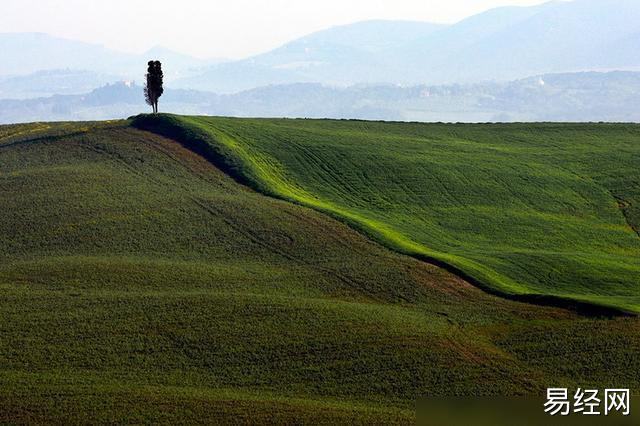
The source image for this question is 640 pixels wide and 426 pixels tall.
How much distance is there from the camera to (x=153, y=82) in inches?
4129

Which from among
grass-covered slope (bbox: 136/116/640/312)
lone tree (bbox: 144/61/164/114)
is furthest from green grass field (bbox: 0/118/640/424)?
lone tree (bbox: 144/61/164/114)

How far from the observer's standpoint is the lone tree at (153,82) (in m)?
104

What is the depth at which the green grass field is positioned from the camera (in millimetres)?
39000

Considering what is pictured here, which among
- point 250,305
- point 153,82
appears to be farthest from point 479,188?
point 153,82

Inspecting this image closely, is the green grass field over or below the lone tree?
below

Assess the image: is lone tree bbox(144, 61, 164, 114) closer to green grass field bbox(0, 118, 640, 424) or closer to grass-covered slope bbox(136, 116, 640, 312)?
grass-covered slope bbox(136, 116, 640, 312)

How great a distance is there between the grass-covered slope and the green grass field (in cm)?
60

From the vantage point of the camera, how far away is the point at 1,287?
174ft

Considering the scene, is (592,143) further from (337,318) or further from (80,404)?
(80,404)

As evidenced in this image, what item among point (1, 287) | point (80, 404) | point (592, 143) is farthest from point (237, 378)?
point (592, 143)

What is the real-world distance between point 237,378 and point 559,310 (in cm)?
2305

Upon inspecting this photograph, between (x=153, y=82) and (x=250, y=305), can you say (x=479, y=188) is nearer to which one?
(x=250, y=305)

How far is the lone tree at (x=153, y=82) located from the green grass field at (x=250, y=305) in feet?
64.1

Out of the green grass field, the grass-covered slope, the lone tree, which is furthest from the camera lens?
the lone tree
